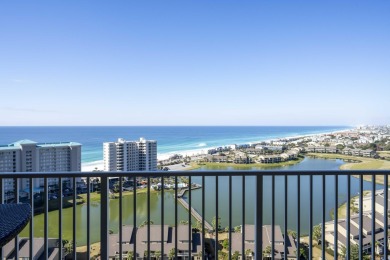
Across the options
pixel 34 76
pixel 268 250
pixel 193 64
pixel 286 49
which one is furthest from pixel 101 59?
pixel 268 250

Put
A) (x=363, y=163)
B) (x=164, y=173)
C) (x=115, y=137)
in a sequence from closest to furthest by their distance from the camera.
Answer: (x=164, y=173) < (x=363, y=163) < (x=115, y=137)

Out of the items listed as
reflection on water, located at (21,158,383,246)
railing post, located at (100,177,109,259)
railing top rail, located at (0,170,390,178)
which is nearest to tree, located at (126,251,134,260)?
railing post, located at (100,177,109,259)

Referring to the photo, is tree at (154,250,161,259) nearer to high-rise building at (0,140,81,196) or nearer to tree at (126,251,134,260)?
tree at (126,251,134,260)

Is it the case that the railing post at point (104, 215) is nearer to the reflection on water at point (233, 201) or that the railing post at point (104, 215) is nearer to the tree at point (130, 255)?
the reflection on water at point (233, 201)

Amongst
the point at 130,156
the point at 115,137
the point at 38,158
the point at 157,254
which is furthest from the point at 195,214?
the point at 115,137

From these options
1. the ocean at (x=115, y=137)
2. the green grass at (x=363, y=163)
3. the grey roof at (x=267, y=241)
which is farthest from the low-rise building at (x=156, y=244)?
the ocean at (x=115, y=137)

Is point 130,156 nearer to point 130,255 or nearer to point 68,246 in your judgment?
point 68,246
